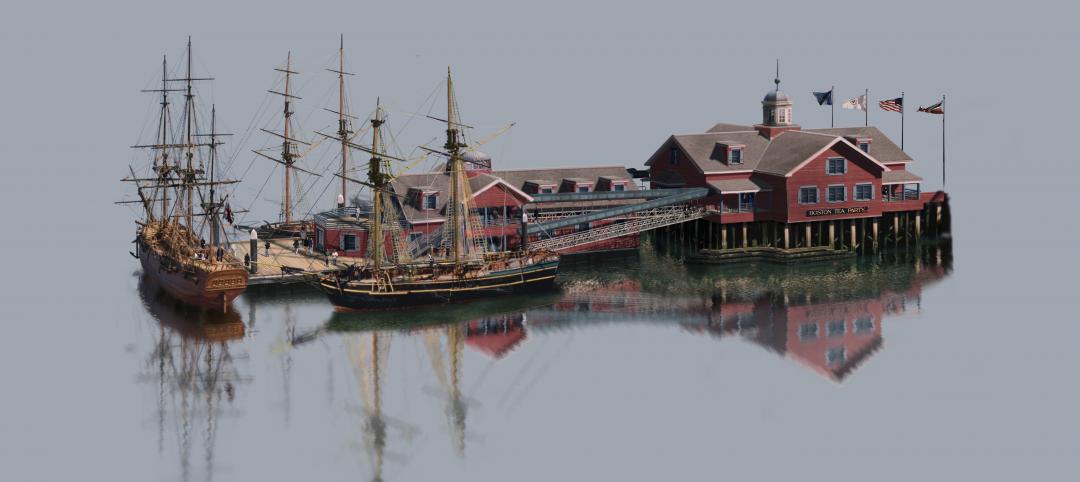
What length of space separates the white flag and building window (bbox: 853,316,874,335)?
22.5m

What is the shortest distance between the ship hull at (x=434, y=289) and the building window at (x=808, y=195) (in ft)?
53.0

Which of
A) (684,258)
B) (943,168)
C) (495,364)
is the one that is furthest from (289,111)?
(943,168)

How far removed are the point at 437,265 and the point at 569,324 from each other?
701 cm

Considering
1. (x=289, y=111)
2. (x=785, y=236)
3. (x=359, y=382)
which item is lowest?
(x=359, y=382)

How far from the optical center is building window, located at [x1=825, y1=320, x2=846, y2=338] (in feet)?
234

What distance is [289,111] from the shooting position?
89312mm

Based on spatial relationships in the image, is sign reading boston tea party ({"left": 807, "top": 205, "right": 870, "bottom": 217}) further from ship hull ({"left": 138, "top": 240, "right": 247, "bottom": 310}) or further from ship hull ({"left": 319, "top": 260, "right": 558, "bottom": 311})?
ship hull ({"left": 138, "top": 240, "right": 247, "bottom": 310})

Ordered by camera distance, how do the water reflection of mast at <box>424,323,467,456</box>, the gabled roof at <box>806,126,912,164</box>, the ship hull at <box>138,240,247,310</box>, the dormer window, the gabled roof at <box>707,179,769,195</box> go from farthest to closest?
the gabled roof at <box>806,126,912,164</box> < the dormer window < the gabled roof at <box>707,179,769,195</box> < the ship hull at <box>138,240,247,310</box> < the water reflection of mast at <box>424,323,467,456</box>

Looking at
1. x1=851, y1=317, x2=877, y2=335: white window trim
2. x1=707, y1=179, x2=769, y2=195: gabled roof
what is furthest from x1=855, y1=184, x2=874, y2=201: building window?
x1=851, y1=317, x2=877, y2=335: white window trim

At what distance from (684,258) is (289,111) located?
21935mm

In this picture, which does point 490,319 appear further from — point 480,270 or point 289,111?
point 289,111

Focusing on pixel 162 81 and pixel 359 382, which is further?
pixel 162 81

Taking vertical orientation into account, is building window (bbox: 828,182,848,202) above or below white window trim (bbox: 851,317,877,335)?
above

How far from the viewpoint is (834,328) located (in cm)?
7219
